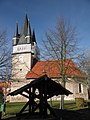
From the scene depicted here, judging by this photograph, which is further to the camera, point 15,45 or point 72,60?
point 15,45

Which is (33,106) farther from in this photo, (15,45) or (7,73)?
(15,45)

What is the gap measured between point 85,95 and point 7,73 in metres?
23.5

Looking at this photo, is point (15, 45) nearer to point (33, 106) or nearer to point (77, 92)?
point (77, 92)

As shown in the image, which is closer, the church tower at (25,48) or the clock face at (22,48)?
the church tower at (25,48)

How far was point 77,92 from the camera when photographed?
38.2 m

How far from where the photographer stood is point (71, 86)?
38.3 metres

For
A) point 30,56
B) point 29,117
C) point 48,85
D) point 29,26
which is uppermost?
point 29,26

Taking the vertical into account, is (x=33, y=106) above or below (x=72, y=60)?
below

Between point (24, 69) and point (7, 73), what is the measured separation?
23.4 metres

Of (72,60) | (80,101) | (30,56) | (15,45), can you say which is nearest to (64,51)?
(72,60)

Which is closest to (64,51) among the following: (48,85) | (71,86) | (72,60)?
(72,60)

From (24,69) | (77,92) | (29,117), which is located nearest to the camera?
(29,117)

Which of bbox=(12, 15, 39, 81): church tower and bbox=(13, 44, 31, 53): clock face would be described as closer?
bbox=(12, 15, 39, 81): church tower

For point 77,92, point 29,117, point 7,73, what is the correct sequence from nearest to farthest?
1. point 29,117
2. point 7,73
3. point 77,92
